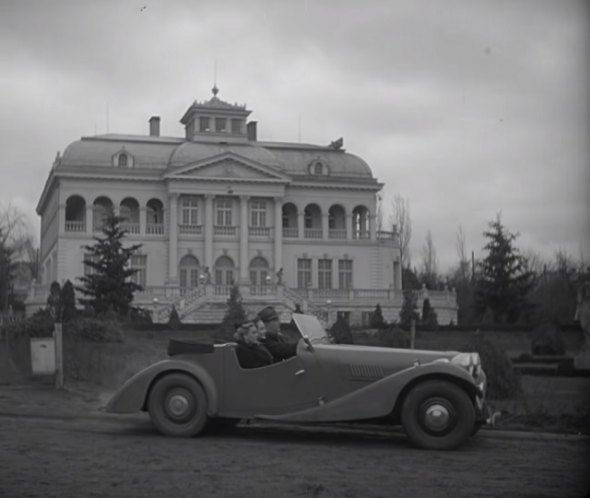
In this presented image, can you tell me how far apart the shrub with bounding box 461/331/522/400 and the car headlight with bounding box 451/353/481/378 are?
19.3ft

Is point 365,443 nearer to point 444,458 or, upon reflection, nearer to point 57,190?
point 444,458

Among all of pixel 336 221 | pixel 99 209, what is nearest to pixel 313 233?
pixel 336 221

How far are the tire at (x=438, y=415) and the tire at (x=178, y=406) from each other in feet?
7.27

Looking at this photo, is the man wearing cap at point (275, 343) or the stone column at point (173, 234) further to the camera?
the stone column at point (173, 234)

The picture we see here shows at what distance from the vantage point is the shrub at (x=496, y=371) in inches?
630

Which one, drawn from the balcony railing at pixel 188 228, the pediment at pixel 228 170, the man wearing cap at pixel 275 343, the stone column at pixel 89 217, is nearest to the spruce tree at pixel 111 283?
the stone column at pixel 89 217

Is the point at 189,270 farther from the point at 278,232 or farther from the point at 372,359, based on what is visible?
the point at 372,359

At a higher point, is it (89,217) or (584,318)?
(89,217)

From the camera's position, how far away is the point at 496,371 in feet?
53.1

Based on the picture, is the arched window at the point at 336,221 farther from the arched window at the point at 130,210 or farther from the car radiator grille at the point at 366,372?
the car radiator grille at the point at 366,372

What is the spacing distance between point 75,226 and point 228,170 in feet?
35.7

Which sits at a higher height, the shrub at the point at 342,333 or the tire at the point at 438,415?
the shrub at the point at 342,333

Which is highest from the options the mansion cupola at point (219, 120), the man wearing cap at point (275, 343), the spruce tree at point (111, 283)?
the mansion cupola at point (219, 120)

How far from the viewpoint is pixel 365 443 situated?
10188 millimetres
